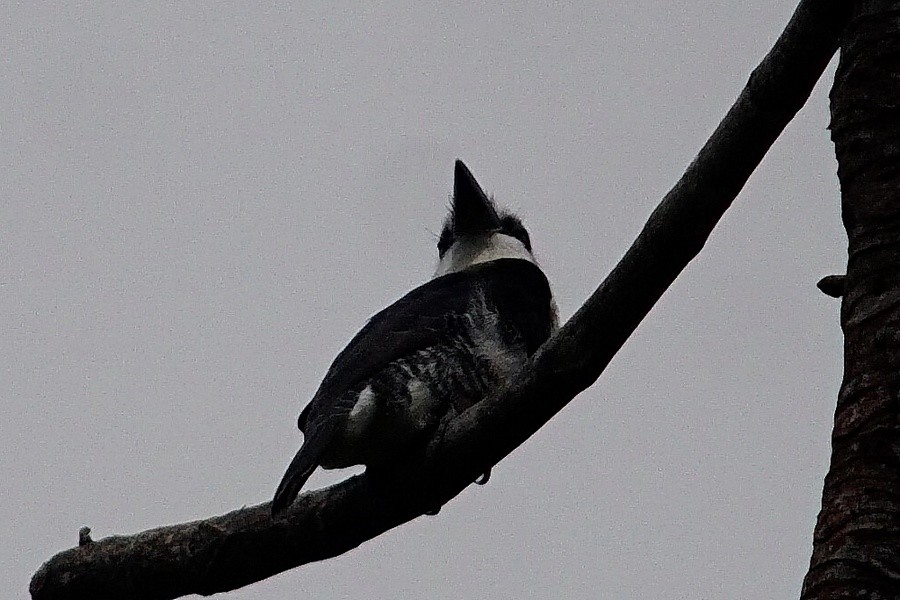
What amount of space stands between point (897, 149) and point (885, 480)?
78 centimetres

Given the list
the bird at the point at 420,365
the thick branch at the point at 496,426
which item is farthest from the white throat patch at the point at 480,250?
the thick branch at the point at 496,426

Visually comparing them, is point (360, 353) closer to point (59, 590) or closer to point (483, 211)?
point (59, 590)

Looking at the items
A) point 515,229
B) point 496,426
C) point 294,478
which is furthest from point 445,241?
point 496,426

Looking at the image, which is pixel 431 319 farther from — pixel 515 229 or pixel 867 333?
pixel 515 229

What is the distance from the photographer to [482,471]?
12.1 ft

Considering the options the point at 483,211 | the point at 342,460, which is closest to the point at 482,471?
the point at 342,460

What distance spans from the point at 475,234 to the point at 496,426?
3.06m

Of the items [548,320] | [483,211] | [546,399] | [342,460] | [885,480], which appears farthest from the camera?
[483,211]

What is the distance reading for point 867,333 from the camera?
2906 millimetres

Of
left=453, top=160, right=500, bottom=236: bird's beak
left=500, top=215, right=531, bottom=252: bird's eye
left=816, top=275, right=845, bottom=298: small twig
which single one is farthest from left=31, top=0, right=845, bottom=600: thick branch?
left=500, top=215, right=531, bottom=252: bird's eye

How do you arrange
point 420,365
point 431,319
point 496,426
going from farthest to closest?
point 431,319
point 420,365
point 496,426

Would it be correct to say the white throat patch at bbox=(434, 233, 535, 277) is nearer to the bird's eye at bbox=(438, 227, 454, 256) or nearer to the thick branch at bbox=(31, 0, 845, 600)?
the bird's eye at bbox=(438, 227, 454, 256)

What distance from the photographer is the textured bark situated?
2672mm

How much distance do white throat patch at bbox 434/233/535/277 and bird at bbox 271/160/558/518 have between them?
29.8 inches
